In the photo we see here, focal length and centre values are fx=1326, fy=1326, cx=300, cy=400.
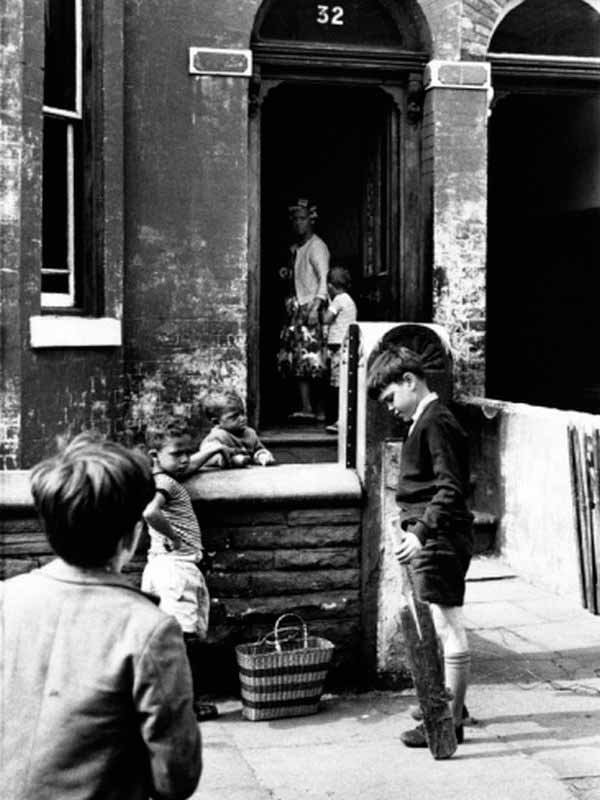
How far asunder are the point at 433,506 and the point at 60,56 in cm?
575

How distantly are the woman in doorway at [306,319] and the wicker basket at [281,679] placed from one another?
18.5 ft

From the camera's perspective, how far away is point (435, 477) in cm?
597

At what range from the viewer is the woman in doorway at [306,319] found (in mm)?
11914

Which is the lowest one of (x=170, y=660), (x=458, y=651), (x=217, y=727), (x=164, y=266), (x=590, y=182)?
(x=217, y=727)

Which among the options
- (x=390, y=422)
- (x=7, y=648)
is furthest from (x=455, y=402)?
(x=7, y=648)

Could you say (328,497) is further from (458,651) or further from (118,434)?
(118,434)

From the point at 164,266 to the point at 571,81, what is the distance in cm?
435

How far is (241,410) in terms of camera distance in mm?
7957

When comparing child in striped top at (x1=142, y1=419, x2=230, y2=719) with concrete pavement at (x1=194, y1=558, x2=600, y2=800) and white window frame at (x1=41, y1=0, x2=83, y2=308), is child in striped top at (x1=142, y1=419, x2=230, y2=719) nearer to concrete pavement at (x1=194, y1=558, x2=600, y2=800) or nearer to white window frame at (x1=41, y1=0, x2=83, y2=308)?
concrete pavement at (x1=194, y1=558, x2=600, y2=800)

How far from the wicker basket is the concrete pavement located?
0.07 m

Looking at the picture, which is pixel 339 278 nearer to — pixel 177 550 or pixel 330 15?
pixel 330 15

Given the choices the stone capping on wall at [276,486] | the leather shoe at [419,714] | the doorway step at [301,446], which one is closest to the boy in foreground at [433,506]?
the leather shoe at [419,714]

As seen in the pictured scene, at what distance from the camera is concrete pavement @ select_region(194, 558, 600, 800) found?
17.5 ft

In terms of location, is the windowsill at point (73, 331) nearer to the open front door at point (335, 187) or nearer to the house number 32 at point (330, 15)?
the open front door at point (335, 187)
